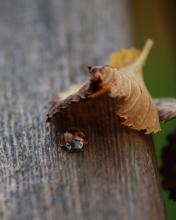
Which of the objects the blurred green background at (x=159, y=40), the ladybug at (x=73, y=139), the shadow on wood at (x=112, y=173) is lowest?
the shadow on wood at (x=112, y=173)

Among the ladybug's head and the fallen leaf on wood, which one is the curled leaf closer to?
the fallen leaf on wood

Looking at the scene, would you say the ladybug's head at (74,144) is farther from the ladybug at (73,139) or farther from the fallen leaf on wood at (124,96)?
the fallen leaf on wood at (124,96)

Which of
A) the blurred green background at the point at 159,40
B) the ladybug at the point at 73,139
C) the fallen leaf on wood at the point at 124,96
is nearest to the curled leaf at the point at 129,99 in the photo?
the fallen leaf on wood at the point at 124,96

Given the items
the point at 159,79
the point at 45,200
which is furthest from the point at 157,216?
the point at 159,79

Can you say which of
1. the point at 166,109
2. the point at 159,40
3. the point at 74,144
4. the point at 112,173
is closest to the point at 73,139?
the point at 74,144

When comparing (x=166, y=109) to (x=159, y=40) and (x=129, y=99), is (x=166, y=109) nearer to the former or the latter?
(x=129, y=99)

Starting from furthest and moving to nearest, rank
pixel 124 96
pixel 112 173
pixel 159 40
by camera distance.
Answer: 1. pixel 159 40
2. pixel 124 96
3. pixel 112 173
